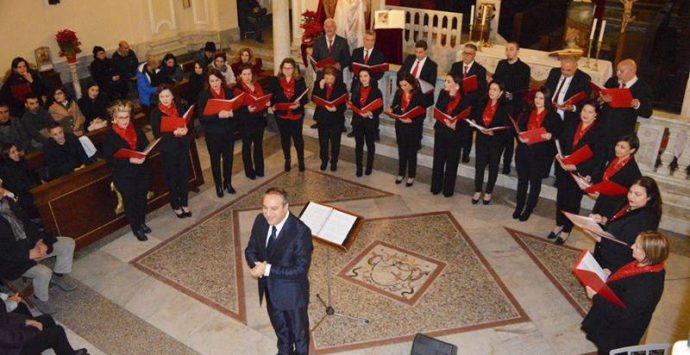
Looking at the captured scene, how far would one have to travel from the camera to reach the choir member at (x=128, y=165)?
6227 millimetres

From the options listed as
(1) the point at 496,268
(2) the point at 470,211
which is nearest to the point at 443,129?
(2) the point at 470,211

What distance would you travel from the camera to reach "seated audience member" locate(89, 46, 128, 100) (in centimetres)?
1036

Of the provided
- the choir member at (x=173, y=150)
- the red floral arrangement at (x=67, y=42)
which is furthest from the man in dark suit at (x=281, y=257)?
the red floral arrangement at (x=67, y=42)

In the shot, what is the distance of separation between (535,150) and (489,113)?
672mm

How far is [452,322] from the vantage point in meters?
5.43

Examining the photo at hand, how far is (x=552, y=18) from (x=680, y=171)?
8.10 meters

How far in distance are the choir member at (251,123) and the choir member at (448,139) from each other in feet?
7.62

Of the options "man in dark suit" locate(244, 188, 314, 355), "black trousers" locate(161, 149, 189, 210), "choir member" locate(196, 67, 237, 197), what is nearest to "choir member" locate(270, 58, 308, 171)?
"choir member" locate(196, 67, 237, 197)

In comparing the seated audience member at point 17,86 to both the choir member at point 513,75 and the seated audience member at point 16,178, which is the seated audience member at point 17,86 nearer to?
the seated audience member at point 16,178

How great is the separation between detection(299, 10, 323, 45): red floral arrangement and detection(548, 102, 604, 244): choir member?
487 cm

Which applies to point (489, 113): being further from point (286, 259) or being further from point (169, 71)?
point (169, 71)

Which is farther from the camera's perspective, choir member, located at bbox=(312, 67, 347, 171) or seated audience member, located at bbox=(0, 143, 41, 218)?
choir member, located at bbox=(312, 67, 347, 171)

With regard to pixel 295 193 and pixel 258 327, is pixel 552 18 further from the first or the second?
pixel 258 327

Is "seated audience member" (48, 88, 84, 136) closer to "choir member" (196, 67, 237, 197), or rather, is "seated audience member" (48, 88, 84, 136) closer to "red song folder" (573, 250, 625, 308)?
"choir member" (196, 67, 237, 197)
